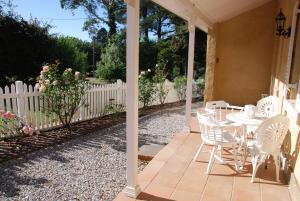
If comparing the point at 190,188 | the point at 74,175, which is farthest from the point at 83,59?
the point at 190,188

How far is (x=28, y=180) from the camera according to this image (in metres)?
3.21

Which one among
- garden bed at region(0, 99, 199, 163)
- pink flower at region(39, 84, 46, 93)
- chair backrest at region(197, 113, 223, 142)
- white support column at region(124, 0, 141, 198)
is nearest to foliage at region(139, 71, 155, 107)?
garden bed at region(0, 99, 199, 163)

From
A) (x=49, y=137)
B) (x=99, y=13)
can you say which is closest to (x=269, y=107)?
(x=49, y=137)

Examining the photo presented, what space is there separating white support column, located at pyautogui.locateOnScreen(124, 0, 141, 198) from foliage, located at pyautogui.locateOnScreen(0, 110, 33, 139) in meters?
2.58

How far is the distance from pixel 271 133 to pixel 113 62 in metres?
11.1

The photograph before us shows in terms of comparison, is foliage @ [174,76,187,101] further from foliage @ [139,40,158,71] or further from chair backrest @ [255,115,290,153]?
chair backrest @ [255,115,290,153]

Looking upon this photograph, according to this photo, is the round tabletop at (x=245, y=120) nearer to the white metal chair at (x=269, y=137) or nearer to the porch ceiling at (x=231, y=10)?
the white metal chair at (x=269, y=137)

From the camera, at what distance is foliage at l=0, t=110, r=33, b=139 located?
14.4ft

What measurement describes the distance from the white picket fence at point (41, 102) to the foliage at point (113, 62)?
6074 millimetres

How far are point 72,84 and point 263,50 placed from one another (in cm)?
571

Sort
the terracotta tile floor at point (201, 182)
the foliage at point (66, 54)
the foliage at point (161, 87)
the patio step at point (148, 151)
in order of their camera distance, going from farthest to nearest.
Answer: the foliage at point (66, 54)
the foliage at point (161, 87)
the patio step at point (148, 151)
the terracotta tile floor at point (201, 182)

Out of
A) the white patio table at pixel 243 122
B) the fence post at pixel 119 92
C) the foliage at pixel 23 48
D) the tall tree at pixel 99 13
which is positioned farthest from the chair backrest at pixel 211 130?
the tall tree at pixel 99 13

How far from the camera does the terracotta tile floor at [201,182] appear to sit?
271cm

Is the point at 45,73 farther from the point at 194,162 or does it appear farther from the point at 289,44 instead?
the point at 289,44
